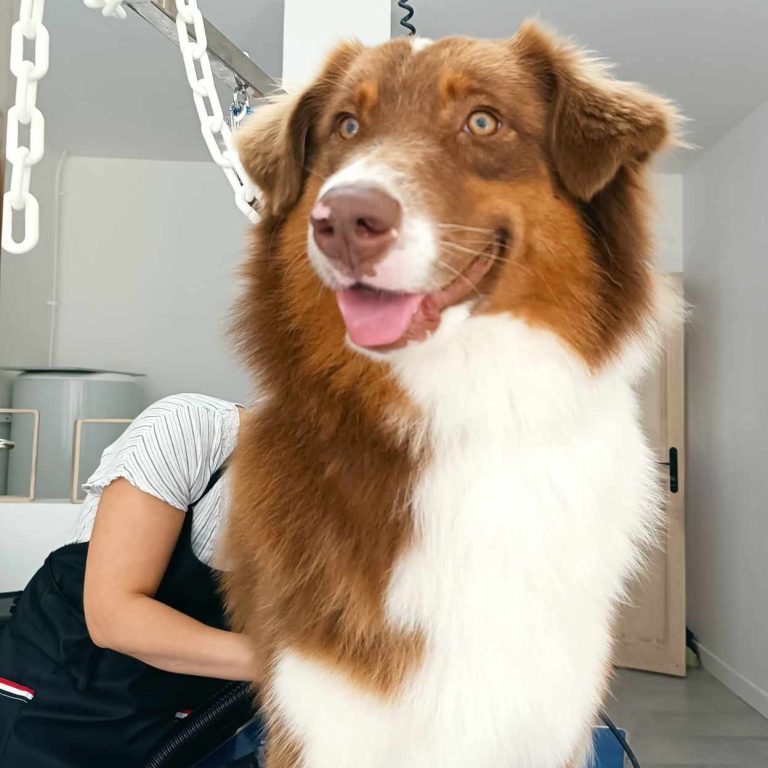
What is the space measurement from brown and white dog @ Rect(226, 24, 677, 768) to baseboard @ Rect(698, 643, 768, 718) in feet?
11.1

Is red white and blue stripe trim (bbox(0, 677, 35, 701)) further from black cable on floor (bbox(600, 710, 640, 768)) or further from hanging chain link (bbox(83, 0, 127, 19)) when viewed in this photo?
hanging chain link (bbox(83, 0, 127, 19))

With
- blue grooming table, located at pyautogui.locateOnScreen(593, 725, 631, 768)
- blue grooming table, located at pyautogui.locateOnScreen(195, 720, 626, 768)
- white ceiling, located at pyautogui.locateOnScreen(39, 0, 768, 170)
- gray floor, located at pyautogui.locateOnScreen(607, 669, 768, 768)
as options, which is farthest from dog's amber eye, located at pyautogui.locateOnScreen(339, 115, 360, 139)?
gray floor, located at pyautogui.locateOnScreen(607, 669, 768, 768)

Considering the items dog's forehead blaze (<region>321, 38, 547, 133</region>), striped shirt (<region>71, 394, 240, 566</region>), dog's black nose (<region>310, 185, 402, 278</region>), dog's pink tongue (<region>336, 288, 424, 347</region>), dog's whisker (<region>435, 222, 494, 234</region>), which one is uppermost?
dog's forehead blaze (<region>321, 38, 547, 133</region>)

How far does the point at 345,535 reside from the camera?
94cm

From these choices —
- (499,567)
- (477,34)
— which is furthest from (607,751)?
(477,34)

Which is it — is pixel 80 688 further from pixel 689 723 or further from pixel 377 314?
pixel 689 723

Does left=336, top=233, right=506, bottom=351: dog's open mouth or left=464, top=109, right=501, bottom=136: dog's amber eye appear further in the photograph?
left=464, top=109, right=501, bottom=136: dog's amber eye

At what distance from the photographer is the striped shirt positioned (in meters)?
1.21

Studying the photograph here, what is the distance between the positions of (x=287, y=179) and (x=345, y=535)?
49 cm

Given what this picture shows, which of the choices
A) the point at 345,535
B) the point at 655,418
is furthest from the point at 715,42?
the point at 345,535

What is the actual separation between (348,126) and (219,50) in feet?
1.32

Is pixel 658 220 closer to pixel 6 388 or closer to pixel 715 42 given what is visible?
pixel 715 42

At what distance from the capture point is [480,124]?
0.97 m

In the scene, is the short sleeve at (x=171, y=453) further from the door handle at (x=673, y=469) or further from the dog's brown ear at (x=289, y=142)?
the door handle at (x=673, y=469)
